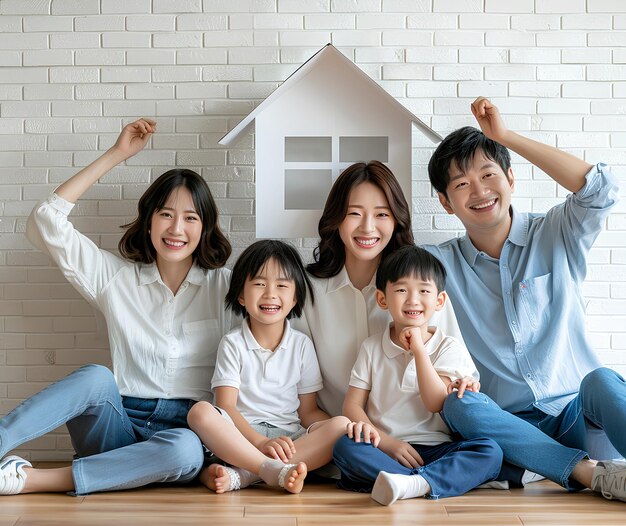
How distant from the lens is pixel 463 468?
2.07m

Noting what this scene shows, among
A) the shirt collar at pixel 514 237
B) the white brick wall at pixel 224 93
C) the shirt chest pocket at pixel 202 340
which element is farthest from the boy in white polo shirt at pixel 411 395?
the white brick wall at pixel 224 93

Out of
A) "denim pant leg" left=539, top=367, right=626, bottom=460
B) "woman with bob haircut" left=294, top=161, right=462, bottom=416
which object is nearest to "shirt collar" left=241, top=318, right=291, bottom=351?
"woman with bob haircut" left=294, top=161, right=462, bottom=416

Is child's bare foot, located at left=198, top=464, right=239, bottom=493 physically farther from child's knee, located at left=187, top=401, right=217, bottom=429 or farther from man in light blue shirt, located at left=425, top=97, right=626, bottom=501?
man in light blue shirt, located at left=425, top=97, right=626, bottom=501

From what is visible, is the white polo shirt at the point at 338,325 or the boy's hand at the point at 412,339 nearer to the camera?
the boy's hand at the point at 412,339

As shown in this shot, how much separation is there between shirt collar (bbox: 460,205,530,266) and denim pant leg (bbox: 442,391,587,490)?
527 millimetres

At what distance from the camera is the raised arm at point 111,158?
98.3 inches

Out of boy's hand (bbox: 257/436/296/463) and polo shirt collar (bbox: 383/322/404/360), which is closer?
boy's hand (bbox: 257/436/296/463)

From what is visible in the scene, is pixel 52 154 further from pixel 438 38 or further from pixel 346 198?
pixel 438 38

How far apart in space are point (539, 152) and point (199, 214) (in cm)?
107

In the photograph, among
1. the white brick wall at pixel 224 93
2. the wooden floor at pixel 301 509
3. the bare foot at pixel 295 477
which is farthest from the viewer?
the white brick wall at pixel 224 93

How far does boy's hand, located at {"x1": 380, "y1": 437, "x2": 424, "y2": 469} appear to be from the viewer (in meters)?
2.14

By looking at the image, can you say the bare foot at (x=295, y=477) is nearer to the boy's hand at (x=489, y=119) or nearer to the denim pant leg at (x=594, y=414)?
the denim pant leg at (x=594, y=414)

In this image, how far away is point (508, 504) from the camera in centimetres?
202

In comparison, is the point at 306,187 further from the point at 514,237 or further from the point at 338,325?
→ the point at 514,237
